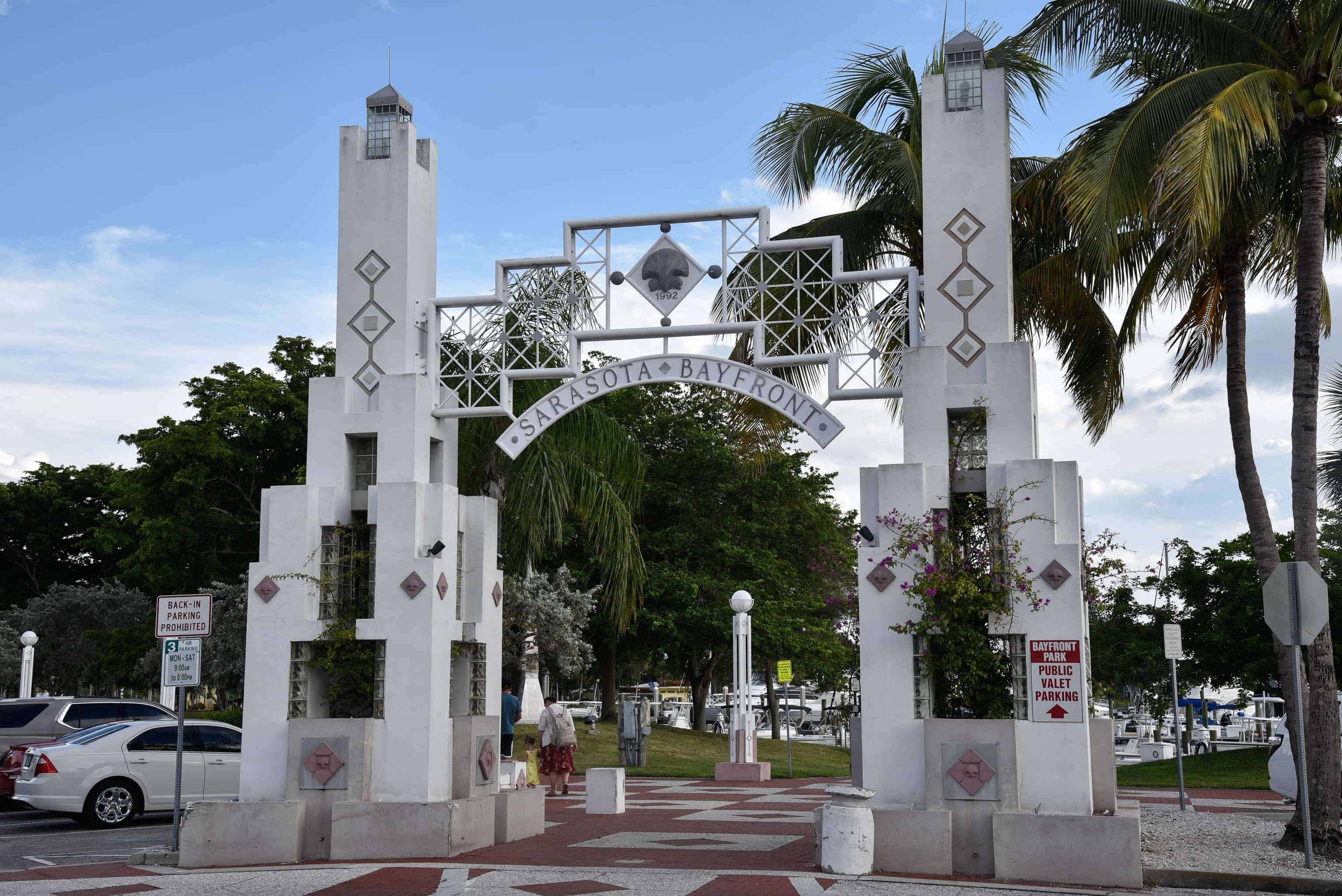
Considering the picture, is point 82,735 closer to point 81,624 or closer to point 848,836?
point 848,836

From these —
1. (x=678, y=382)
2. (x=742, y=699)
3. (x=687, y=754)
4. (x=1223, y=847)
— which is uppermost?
(x=678, y=382)

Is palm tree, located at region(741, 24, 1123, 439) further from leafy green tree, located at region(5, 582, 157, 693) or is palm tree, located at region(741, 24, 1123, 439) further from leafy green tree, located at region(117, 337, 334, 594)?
leafy green tree, located at region(5, 582, 157, 693)

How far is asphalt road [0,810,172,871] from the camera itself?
13.0 m

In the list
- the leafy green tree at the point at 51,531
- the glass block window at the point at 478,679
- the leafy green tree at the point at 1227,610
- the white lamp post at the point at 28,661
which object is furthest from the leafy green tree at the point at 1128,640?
the leafy green tree at the point at 51,531

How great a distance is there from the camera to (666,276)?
1246 cm

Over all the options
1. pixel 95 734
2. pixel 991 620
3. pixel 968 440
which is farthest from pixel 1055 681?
pixel 95 734

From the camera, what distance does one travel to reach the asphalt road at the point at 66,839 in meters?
13.0

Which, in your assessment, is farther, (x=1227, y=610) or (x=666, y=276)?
(x=1227, y=610)

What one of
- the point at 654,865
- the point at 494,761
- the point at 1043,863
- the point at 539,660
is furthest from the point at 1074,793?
the point at 539,660

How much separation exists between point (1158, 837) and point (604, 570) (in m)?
15.6

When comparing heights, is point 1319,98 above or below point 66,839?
above

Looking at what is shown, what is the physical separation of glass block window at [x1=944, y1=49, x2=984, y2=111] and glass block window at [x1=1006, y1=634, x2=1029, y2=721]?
4.99 meters

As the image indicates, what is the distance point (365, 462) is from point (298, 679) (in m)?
2.33

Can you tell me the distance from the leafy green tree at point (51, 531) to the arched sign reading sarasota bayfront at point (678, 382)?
122 ft
